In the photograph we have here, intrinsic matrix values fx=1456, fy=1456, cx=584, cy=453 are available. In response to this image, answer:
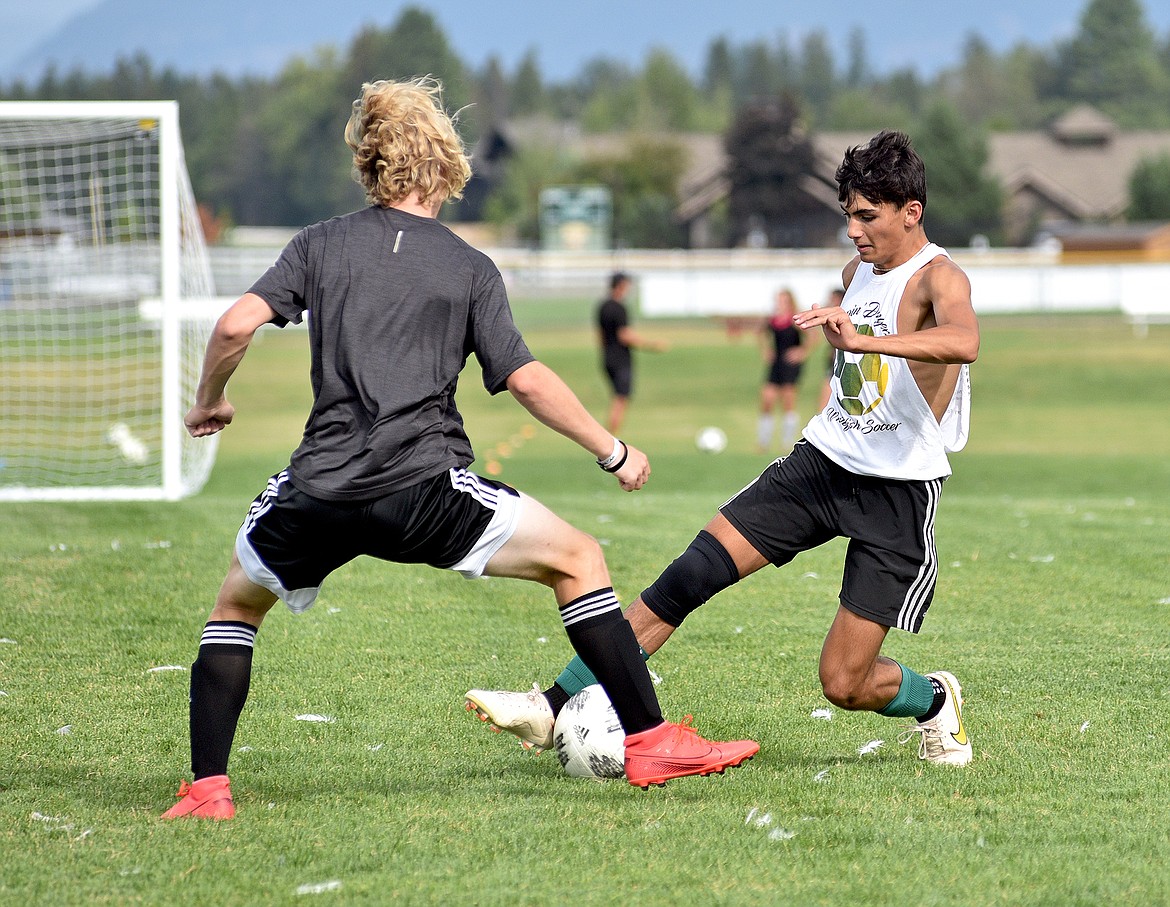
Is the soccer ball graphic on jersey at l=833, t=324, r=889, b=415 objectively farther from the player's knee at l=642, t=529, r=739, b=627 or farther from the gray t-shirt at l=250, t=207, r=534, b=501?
the gray t-shirt at l=250, t=207, r=534, b=501

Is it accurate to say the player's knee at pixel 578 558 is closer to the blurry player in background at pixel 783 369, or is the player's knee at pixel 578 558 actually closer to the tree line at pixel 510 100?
the blurry player in background at pixel 783 369

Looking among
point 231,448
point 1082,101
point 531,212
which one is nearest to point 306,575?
point 231,448

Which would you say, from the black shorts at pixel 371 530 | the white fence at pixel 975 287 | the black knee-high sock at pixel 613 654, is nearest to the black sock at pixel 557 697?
the black knee-high sock at pixel 613 654

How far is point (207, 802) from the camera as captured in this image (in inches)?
160

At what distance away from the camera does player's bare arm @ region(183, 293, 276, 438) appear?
3.76 meters

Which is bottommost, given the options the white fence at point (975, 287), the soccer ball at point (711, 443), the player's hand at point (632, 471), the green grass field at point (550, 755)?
the white fence at point (975, 287)

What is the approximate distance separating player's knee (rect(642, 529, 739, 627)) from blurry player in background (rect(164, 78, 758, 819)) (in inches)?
33.0

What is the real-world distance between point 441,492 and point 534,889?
1.06 m

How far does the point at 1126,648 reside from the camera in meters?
6.18

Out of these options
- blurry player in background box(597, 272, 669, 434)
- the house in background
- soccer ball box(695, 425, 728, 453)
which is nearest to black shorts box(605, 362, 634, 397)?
blurry player in background box(597, 272, 669, 434)

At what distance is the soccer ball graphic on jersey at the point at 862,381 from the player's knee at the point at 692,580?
2.12 feet

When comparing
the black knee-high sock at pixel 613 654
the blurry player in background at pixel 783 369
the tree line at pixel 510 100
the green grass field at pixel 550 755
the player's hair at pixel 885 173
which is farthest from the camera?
the tree line at pixel 510 100

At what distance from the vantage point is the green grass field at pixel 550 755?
144 inches

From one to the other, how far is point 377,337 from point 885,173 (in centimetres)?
177
